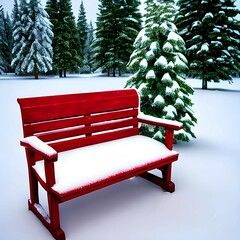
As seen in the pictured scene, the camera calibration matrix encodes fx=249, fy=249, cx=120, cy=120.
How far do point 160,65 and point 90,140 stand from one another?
2.23m

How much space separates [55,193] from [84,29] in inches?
1828

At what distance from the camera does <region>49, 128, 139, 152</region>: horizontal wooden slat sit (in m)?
3.04

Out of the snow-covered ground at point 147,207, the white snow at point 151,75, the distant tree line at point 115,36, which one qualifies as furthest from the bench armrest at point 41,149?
the distant tree line at point 115,36

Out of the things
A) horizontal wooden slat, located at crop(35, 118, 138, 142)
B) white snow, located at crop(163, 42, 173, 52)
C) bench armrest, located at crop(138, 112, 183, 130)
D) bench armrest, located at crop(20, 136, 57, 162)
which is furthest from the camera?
white snow, located at crop(163, 42, 173, 52)

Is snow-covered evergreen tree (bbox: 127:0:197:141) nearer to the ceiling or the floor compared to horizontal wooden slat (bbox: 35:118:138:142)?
nearer to the ceiling

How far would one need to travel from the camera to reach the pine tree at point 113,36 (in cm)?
3234

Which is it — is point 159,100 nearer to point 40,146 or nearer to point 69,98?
point 69,98

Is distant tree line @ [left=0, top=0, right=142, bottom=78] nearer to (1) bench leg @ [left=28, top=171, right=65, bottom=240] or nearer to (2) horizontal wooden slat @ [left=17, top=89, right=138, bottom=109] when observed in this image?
(2) horizontal wooden slat @ [left=17, top=89, right=138, bottom=109]

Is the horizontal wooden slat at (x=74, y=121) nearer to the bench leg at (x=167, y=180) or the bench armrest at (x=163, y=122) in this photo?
the bench armrest at (x=163, y=122)

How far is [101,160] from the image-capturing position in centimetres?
279

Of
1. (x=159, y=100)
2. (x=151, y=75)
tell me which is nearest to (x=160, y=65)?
(x=151, y=75)

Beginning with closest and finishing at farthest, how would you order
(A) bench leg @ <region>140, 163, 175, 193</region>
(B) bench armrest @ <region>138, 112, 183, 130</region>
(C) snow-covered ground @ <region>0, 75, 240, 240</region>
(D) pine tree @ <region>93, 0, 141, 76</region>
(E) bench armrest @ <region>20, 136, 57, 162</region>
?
(E) bench armrest @ <region>20, 136, 57, 162</region> < (C) snow-covered ground @ <region>0, 75, 240, 240</region> < (B) bench armrest @ <region>138, 112, 183, 130</region> < (A) bench leg @ <region>140, 163, 175, 193</region> < (D) pine tree @ <region>93, 0, 141, 76</region>

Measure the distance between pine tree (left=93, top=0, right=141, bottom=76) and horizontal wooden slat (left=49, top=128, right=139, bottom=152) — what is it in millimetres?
29077

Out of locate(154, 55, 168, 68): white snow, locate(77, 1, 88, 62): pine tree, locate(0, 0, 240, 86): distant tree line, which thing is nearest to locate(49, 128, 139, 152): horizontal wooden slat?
locate(154, 55, 168, 68): white snow
